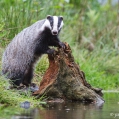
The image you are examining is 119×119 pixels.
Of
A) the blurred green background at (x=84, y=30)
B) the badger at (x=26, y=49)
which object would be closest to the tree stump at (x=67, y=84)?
the badger at (x=26, y=49)

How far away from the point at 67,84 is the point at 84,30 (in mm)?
7639

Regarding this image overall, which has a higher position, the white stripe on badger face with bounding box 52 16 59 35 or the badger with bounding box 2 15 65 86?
the white stripe on badger face with bounding box 52 16 59 35

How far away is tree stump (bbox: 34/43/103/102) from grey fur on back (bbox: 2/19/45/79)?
0.98 metres

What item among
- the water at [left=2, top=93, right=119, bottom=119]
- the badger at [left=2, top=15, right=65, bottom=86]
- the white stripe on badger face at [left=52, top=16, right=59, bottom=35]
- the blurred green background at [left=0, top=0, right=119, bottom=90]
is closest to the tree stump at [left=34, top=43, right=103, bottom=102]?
the water at [left=2, top=93, right=119, bottom=119]

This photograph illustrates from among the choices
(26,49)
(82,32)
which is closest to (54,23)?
(26,49)

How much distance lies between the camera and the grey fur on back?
943 centimetres

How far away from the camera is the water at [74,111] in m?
6.35

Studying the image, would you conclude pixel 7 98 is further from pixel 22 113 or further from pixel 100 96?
pixel 100 96

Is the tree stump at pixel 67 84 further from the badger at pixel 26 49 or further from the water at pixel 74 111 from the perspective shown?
the badger at pixel 26 49

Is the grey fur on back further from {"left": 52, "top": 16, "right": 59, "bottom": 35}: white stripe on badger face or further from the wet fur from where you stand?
{"left": 52, "top": 16, "right": 59, "bottom": 35}: white stripe on badger face

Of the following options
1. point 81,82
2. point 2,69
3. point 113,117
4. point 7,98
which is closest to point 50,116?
point 113,117

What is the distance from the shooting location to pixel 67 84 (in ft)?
27.8

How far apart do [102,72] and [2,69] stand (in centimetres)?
358

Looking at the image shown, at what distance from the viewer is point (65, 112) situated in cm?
687
